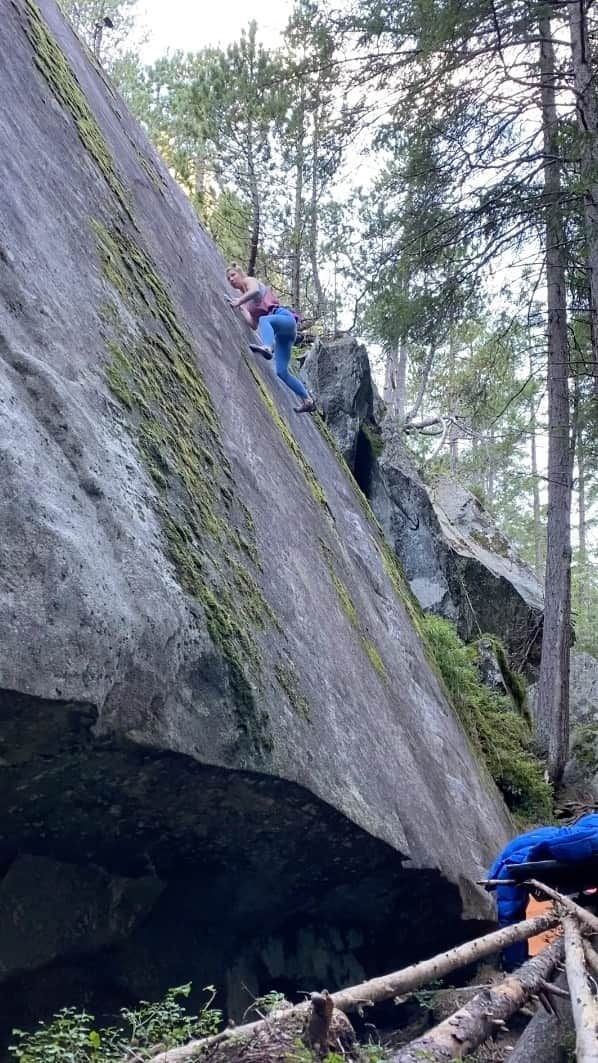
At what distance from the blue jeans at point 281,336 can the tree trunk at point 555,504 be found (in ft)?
16.6

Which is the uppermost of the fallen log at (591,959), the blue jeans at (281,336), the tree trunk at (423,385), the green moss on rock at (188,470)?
the tree trunk at (423,385)

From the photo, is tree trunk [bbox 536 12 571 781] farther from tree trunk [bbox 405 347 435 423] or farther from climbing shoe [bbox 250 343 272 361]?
climbing shoe [bbox 250 343 272 361]

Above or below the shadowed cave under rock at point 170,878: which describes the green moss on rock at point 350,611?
above

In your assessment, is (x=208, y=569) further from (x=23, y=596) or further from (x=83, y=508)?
(x=23, y=596)

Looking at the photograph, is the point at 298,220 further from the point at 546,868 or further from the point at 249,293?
the point at 546,868

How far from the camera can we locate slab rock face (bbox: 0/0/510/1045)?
3473 millimetres

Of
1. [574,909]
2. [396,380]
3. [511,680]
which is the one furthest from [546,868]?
[396,380]

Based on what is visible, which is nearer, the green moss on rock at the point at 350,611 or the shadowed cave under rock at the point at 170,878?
the shadowed cave under rock at the point at 170,878

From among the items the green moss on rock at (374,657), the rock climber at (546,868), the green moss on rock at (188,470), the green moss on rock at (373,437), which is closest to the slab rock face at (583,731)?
the green moss on rock at (373,437)

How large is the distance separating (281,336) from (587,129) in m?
4.88

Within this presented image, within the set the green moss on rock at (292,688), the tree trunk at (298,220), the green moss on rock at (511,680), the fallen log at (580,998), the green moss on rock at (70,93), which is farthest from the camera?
the tree trunk at (298,220)

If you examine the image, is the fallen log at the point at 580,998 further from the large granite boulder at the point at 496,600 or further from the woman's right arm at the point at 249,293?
the large granite boulder at the point at 496,600

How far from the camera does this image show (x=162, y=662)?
3719 mm

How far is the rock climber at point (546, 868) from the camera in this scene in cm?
522
